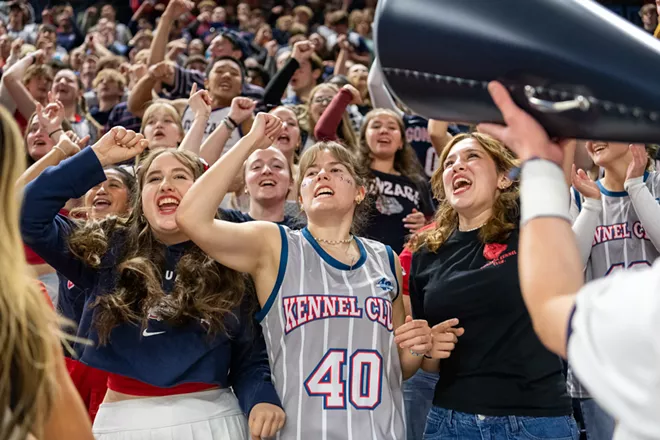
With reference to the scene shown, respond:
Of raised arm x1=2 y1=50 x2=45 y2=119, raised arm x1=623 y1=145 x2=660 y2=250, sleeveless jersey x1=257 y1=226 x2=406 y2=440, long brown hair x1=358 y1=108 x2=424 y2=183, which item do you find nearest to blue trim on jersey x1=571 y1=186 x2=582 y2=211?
raised arm x1=623 y1=145 x2=660 y2=250

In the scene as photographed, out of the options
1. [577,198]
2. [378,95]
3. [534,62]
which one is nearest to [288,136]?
[378,95]

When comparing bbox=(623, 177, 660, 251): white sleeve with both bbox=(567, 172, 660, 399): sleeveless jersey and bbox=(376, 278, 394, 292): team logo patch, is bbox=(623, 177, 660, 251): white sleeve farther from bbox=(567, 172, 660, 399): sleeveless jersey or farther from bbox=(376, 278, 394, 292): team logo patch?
bbox=(376, 278, 394, 292): team logo patch

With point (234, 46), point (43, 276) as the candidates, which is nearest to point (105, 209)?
point (43, 276)

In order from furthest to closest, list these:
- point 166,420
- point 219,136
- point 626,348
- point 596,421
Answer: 1. point 219,136
2. point 596,421
3. point 166,420
4. point 626,348

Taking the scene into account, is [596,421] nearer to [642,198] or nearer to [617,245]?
[617,245]

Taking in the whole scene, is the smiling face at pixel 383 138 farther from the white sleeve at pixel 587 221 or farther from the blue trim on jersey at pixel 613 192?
the white sleeve at pixel 587 221

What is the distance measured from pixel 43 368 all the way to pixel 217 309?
1189 mm

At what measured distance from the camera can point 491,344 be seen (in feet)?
8.26

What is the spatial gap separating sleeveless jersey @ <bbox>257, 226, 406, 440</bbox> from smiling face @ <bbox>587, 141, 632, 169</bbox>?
115 centimetres

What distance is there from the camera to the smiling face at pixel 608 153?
3.16 meters

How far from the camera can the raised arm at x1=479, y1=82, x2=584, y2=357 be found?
4.31 feet

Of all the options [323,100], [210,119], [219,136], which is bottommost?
[219,136]

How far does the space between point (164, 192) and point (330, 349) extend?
0.75m

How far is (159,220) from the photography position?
8.53 ft
